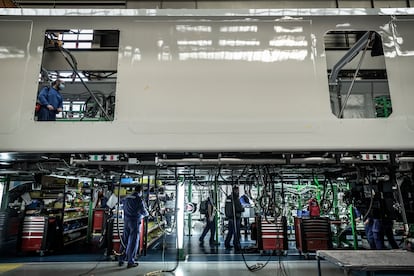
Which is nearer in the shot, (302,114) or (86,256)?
(302,114)

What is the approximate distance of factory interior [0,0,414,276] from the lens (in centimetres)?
319

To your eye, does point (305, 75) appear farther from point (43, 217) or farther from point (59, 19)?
point (43, 217)

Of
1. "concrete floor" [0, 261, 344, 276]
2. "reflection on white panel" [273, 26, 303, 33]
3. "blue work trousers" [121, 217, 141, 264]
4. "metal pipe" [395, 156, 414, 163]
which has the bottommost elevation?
"concrete floor" [0, 261, 344, 276]

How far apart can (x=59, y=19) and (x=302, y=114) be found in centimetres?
258

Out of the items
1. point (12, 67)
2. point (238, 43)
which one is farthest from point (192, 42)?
point (12, 67)

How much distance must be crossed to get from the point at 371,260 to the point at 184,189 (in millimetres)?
4855

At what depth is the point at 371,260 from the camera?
3.22 metres

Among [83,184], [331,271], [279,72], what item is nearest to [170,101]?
[279,72]

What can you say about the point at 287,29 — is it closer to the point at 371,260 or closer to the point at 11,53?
the point at 11,53

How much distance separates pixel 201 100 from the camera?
8.38 feet

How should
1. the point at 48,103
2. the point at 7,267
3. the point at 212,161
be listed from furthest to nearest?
the point at 7,267
the point at 48,103
the point at 212,161

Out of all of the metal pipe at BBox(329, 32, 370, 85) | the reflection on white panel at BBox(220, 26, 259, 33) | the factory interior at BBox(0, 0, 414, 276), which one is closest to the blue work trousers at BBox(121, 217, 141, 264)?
the factory interior at BBox(0, 0, 414, 276)

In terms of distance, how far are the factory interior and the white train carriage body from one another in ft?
0.48

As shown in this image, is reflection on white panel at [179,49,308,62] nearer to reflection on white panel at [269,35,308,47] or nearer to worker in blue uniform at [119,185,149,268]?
reflection on white panel at [269,35,308,47]
